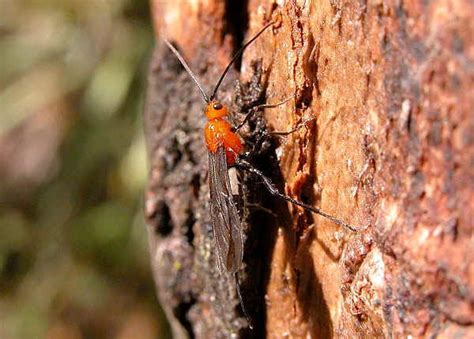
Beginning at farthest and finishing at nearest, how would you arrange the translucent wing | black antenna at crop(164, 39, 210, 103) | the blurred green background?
the blurred green background → black antenna at crop(164, 39, 210, 103) → the translucent wing

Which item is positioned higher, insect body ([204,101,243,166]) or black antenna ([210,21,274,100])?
black antenna ([210,21,274,100])

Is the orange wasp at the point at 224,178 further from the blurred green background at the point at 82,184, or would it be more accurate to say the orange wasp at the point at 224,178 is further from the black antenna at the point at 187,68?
the blurred green background at the point at 82,184

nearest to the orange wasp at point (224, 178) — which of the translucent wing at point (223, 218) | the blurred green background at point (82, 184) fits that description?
the translucent wing at point (223, 218)

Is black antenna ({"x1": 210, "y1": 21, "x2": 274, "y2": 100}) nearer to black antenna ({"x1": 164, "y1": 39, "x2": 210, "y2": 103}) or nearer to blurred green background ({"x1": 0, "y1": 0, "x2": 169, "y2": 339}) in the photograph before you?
black antenna ({"x1": 164, "y1": 39, "x2": 210, "y2": 103})

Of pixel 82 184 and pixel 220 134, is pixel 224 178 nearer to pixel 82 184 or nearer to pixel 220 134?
pixel 220 134

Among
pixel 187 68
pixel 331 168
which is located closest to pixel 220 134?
pixel 187 68

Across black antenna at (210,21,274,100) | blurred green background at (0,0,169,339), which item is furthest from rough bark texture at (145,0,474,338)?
blurred green background at (0,0,169,339)

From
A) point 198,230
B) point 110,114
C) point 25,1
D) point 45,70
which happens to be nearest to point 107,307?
point 110,114

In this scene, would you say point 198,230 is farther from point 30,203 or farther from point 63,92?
point 30,203
